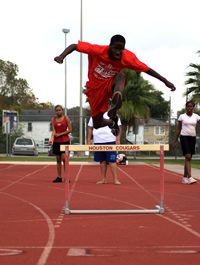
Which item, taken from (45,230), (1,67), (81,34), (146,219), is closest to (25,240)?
(45,230)

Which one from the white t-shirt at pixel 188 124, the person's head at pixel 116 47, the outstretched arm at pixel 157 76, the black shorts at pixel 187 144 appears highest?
the person's head at pixel 116 47

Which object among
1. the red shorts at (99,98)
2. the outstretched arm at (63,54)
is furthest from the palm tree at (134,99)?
the outstretched arm at (63,54)

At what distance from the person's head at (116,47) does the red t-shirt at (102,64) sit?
10cm

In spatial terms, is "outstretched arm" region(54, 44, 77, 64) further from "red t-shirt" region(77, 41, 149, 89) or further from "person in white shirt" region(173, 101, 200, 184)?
"person in white shirt" region(173, 101, 200, 184)

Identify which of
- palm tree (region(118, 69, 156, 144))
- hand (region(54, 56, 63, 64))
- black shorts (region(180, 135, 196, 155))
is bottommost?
black shorts (region(180, 135, 196, 155))

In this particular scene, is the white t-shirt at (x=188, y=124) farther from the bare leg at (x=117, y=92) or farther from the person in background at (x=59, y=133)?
the bare leg at (x=117, y=92)

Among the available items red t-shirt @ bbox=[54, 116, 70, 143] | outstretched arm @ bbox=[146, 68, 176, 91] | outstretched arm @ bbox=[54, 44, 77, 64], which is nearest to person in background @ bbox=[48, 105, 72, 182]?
red t-shirt @ bbox=[54, 116, 70, 143]

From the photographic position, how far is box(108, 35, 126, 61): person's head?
584cm

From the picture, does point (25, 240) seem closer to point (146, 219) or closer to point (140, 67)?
point (146, 219)

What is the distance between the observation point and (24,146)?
2931cm

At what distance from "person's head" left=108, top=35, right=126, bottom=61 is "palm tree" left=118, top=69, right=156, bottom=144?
22.7 meters

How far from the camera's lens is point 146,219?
5.72 meters

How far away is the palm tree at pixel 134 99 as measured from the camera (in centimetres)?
2883

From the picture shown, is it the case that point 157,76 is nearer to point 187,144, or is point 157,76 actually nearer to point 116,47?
point 116,47
